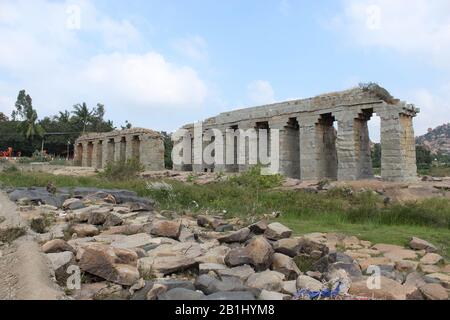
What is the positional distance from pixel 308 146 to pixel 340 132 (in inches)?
66.4

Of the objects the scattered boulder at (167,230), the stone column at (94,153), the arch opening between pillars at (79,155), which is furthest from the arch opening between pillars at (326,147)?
the arch opening between pillars at (79,155)

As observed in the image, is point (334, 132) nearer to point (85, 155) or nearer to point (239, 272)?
point (239, 272)

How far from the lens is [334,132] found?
1752cm

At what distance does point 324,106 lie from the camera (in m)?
16.1

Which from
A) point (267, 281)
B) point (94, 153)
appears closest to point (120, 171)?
point (267, 281)

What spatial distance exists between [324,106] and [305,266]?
40.6 feet

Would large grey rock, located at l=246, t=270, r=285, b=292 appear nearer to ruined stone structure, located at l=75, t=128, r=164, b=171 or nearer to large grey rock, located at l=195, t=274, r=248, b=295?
large grey rock, located at l=195, t=274, r=248, b=295

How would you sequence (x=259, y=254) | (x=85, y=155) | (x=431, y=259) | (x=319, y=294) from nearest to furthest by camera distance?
(x=319, y=294) → (x=259, y=254) → (x=431, y=259) → (x=85, y=155)

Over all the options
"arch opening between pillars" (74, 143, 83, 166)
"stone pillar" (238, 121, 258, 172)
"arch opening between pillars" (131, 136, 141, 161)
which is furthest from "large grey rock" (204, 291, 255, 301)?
"arch opening between pillars" (74, 143, 83, 166)

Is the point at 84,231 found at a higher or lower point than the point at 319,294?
higher

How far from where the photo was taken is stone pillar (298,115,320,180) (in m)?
16.4

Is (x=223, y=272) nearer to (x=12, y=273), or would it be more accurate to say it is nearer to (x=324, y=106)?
(x=12, y=273)

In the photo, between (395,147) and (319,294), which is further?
(395,147)

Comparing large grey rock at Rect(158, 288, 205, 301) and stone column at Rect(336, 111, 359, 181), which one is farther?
stone column at Rect(336, 111, 359, 181)
